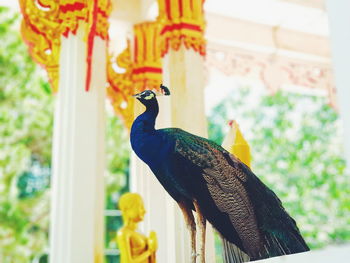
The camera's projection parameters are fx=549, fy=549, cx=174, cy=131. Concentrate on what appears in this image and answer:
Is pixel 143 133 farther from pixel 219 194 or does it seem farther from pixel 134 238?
pixel 134 238

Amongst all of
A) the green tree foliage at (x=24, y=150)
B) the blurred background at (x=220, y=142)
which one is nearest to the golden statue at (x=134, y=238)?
the blurred background at (x=220, y=142)

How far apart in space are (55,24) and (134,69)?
1.10m

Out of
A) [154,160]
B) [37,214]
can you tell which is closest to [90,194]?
[154,160]

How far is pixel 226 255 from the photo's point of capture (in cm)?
312

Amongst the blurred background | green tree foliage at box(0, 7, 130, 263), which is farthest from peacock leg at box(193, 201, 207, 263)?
Result: green tree foliage at box(0, 7, 130, 263)

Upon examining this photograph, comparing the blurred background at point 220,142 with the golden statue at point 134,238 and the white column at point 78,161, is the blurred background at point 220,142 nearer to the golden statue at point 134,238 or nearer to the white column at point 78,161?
the white column at point 78,161

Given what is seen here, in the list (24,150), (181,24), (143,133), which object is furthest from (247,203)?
(24,150)

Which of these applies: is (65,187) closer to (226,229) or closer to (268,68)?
(226,229)

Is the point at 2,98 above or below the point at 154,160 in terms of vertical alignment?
above

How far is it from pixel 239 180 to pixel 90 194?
1.69m

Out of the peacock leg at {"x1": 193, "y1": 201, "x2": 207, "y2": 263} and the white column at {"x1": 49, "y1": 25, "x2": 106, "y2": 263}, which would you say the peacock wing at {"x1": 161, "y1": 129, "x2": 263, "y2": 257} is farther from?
the white column at {"x1": 49, "y1": 25, "x2": 106, "y2": 263}

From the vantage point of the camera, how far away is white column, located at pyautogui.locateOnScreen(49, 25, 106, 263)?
4.27 m

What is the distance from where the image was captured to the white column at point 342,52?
63.6 inches

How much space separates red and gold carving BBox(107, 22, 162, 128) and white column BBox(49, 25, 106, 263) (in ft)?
3.07
